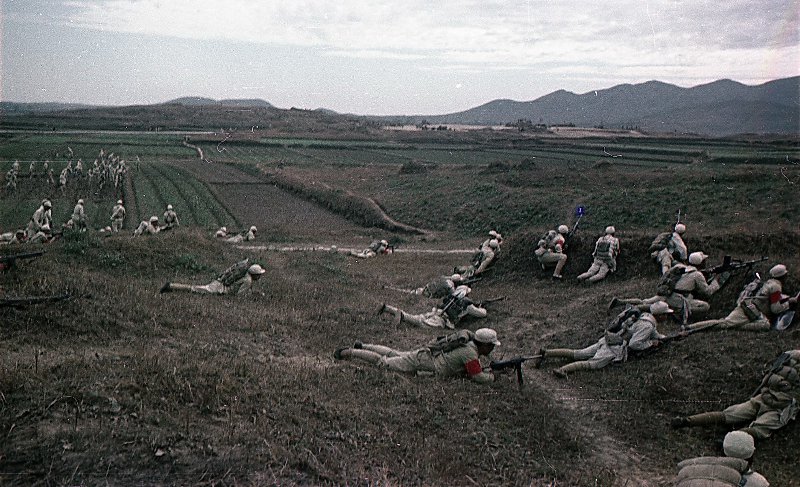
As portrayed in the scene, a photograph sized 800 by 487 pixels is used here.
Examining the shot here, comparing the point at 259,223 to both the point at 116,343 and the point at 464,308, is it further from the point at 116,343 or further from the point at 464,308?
the point at 116,343

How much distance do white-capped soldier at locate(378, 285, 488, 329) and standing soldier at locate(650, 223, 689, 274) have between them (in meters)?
5.41

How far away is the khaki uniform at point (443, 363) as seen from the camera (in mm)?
9734

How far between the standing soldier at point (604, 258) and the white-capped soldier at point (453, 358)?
831 cm

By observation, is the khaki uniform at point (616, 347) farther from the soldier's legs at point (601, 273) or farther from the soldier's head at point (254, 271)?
the soldier's head at point (254, 271)

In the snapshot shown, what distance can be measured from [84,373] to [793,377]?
950 centimetres

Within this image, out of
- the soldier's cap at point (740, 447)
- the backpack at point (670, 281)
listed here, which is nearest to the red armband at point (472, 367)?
the soldier's cap at point (740, 447)

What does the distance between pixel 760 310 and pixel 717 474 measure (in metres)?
6.43

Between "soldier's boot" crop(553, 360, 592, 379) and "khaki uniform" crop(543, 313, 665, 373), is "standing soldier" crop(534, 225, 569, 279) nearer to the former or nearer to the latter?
"khaki uniform" crop(543, 313, 665, 373)

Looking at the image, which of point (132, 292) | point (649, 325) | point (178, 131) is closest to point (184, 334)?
point (132, 292)

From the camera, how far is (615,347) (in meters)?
11.0

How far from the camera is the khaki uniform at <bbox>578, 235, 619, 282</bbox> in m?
17.1

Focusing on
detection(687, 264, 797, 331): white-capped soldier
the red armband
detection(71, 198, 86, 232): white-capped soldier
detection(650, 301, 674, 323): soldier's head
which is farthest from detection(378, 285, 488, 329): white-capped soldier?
detection(71, 198, 86, 232): white-capped soldier

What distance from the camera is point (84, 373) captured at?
763 centimetres

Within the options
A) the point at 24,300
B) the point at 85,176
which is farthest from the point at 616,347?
the point at 85,176
